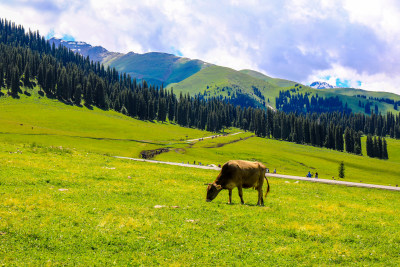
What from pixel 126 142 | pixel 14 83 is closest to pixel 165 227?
pixel 126 142

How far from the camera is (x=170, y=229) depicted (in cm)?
1305

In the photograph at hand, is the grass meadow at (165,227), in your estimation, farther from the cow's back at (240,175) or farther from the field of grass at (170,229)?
the cow's back at (240,175)

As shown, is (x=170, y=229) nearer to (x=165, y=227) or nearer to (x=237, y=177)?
(x=165, y=227)

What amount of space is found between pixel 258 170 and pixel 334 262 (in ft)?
29.4

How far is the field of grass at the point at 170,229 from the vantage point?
10.6m

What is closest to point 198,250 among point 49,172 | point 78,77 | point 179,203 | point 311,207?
point 179,203

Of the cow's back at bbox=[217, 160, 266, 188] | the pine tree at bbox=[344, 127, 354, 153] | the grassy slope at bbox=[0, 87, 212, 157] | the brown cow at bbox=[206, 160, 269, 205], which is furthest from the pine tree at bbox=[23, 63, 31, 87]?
the pine tree at bbox=[344, 127, 354, 153]

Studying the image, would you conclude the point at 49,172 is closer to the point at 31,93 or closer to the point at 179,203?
the point at 179,203

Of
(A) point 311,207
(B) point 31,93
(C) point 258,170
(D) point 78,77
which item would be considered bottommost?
(A) point 311,207

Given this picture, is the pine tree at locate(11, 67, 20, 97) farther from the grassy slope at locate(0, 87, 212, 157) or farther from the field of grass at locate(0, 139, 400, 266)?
the field of grass at locate(0, 139, 400, 266)

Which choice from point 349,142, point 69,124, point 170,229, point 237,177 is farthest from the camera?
point 349,142

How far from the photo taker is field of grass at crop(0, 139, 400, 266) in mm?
10633

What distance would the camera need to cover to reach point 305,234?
13.5 meters

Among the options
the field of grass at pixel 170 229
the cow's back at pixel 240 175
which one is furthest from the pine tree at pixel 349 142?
the cow's back at pixel 240 175
